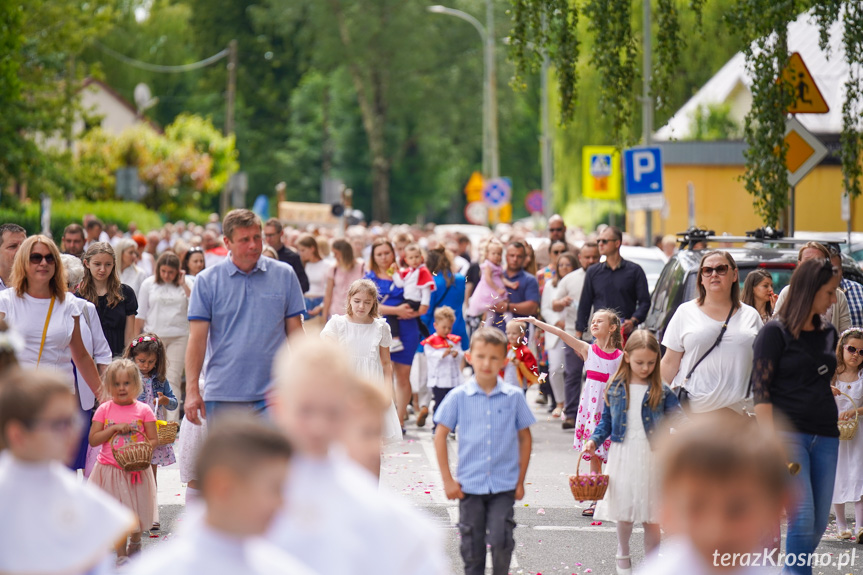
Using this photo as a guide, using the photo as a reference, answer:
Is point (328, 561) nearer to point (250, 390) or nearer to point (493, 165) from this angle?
point (250, 390)

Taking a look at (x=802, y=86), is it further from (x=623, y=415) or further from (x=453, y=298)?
(x=623, y=415)

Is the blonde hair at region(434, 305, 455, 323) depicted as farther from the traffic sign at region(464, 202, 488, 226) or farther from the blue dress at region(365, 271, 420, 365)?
Result: the traffic sign at region(464, 202, 488, 226)

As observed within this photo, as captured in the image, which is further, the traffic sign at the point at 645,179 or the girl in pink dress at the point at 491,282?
the traffic sign at the point at 645,179

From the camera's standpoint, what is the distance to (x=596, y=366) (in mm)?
9328

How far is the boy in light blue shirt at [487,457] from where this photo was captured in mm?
5945

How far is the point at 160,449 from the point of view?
314 inches

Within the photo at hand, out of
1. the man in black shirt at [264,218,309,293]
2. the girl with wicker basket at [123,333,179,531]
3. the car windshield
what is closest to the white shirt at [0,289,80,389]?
the girl with wicker basket at [123,333,179,531]

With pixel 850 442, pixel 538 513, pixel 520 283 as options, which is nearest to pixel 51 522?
pixel 538 513

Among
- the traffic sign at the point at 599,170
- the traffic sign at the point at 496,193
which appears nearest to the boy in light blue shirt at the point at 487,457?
the traffic sign at the point at 599,170

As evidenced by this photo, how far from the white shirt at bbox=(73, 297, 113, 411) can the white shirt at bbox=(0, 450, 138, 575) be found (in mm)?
3942

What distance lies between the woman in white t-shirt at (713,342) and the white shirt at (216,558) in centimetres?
497

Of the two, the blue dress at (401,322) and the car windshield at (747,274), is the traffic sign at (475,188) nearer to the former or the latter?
the blue dress at (401,322)

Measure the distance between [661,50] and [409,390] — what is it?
4.44 meters

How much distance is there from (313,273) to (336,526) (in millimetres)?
12505
